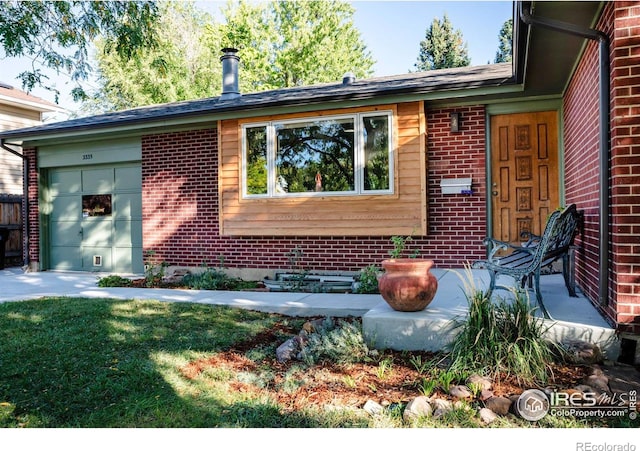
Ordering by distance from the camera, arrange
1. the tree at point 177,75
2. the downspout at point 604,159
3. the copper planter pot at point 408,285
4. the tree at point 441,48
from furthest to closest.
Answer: the tree at point 441,48 → the tree at point 177,75 → the copper planter pot at point 408,285 → the downspout at point 604,159

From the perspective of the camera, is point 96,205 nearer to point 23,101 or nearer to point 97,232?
point 97,232

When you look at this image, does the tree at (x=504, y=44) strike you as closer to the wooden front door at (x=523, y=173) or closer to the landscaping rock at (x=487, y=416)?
the wooden front door at (x=523, y=173)

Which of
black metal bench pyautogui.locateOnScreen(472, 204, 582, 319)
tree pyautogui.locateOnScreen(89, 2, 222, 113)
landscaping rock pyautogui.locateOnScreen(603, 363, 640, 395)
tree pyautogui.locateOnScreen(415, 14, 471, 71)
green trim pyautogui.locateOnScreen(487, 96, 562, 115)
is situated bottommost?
landscaping rock pyautogui.locateOnScreen(603, 363, 640, 395)

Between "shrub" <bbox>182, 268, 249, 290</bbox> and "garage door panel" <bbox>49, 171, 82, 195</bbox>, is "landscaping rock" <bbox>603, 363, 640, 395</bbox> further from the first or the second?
"garage door panel" <bbox>49, 171, 82, 195</bbox>

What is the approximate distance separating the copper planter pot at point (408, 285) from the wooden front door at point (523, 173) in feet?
10.8

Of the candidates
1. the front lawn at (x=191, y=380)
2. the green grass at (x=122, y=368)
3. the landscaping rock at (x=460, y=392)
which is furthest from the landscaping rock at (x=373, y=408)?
the landscaping rock at (x=460, y=392)

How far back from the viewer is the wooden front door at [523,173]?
6746 mm

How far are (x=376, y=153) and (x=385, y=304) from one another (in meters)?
3.17

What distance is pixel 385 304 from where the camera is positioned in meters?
4.57

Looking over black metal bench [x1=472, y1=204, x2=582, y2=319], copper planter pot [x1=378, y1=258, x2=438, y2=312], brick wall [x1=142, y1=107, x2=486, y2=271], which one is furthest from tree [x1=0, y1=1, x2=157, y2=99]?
black metal bench [x1=472, y1=204, x2=582, y2=319]

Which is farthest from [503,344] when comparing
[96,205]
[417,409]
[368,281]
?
[96,205]

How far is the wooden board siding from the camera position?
6.87 meters

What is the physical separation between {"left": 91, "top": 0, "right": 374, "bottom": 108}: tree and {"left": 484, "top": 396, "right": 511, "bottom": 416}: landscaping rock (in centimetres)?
2384
